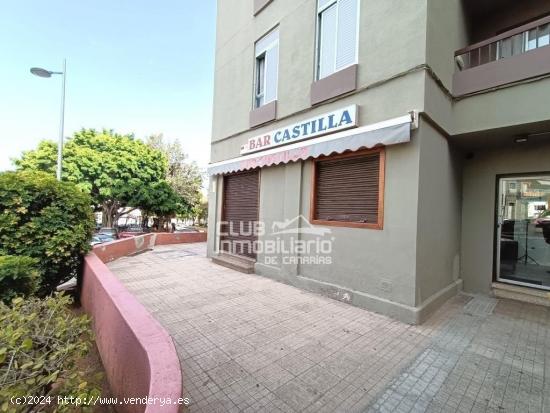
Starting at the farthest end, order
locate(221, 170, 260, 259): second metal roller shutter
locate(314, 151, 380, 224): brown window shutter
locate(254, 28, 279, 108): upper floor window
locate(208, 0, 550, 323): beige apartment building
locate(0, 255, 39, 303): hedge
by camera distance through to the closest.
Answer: locate(221, 170, 260, 259): second metal roller shutter → locate(254, 28, 279, 108): upper floor window → locate(314, 151, 380, 224): brown window shutter → locate(208, 0, 550, 323): beige apartment building → locate(0, 255, 39, 303): hedge

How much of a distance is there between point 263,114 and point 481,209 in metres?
6.54

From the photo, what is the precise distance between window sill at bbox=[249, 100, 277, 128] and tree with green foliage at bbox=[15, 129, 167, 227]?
17.0m

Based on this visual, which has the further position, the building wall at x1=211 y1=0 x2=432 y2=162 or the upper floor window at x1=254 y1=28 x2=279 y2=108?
the upper floor window at x1=254 y1=28 x2=279 y2=108

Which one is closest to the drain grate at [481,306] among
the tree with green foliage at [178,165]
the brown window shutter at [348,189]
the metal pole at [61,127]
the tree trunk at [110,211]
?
the brown window shutter at [348,189]

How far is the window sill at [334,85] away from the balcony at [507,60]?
7.59ft

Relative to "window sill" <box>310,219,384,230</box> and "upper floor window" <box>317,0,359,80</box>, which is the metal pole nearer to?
"upper floor window" <box>317,0,359,80</box>

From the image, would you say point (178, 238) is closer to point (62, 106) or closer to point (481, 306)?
point (62, 106)

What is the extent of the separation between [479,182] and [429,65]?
11.8ft

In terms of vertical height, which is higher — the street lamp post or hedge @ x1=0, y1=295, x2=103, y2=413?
the street lamp post

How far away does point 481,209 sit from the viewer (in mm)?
6859

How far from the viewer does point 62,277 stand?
22.7 ft

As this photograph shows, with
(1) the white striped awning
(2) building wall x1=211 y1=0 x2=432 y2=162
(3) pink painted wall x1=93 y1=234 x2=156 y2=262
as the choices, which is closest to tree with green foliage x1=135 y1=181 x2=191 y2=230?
(3) pink painted wall x1=93 y1=234 x2=156 y2=262

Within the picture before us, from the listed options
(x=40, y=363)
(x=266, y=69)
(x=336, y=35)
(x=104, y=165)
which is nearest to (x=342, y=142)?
(x=336, y=35)

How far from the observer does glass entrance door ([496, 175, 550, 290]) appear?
6.43 meters
